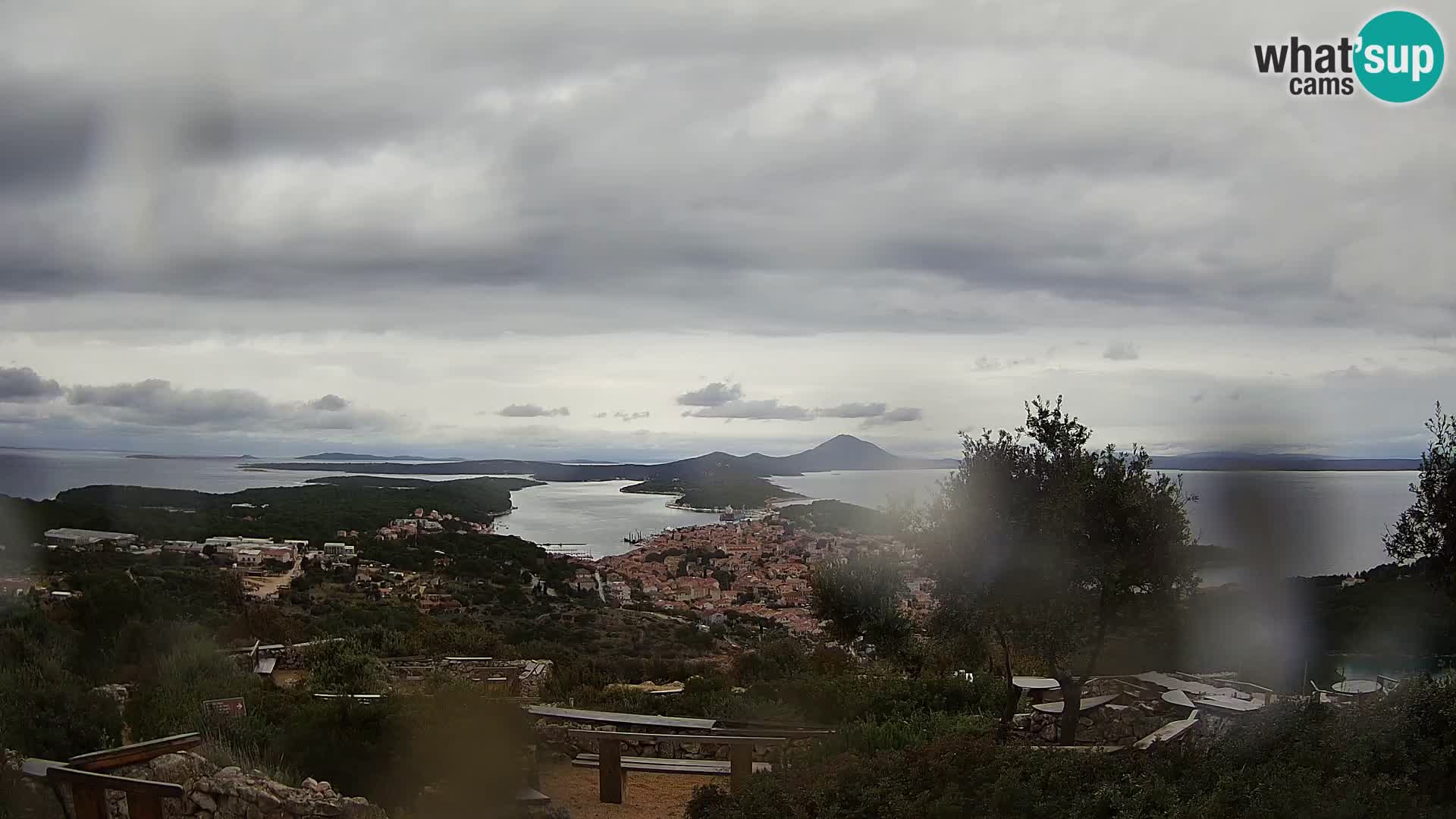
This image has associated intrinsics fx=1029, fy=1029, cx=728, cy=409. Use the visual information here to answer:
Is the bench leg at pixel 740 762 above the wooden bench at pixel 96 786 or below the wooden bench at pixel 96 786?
below

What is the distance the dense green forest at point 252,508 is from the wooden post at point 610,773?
1870cm

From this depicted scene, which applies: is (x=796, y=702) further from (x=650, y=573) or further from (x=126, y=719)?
(x=650, y=573)

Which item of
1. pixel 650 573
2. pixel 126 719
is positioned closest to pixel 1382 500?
pixel 126 719

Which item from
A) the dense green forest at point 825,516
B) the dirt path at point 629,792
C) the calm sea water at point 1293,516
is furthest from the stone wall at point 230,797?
the dense green forest at point 825,516

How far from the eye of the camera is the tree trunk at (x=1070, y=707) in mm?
8180

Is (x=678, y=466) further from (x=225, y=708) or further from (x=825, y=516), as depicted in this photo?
(x=225, y=708)

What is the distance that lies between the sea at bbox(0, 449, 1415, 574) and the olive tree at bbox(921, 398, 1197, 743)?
24.8 inches

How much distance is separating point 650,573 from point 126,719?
22.7 m

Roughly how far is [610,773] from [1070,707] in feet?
12.0

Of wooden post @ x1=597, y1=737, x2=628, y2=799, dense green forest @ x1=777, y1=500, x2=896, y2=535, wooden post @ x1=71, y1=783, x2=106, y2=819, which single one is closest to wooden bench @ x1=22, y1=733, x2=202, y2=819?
wooden post @ x1=71, y1=783, x2=106, y2=819

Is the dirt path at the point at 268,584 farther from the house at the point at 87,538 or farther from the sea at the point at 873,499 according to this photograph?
the sea at the point at 873,499

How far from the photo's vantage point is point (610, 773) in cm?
769

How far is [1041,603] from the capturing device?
7.79 metres

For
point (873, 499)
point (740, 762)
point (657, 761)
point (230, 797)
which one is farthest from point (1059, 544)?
point (230, 797)
